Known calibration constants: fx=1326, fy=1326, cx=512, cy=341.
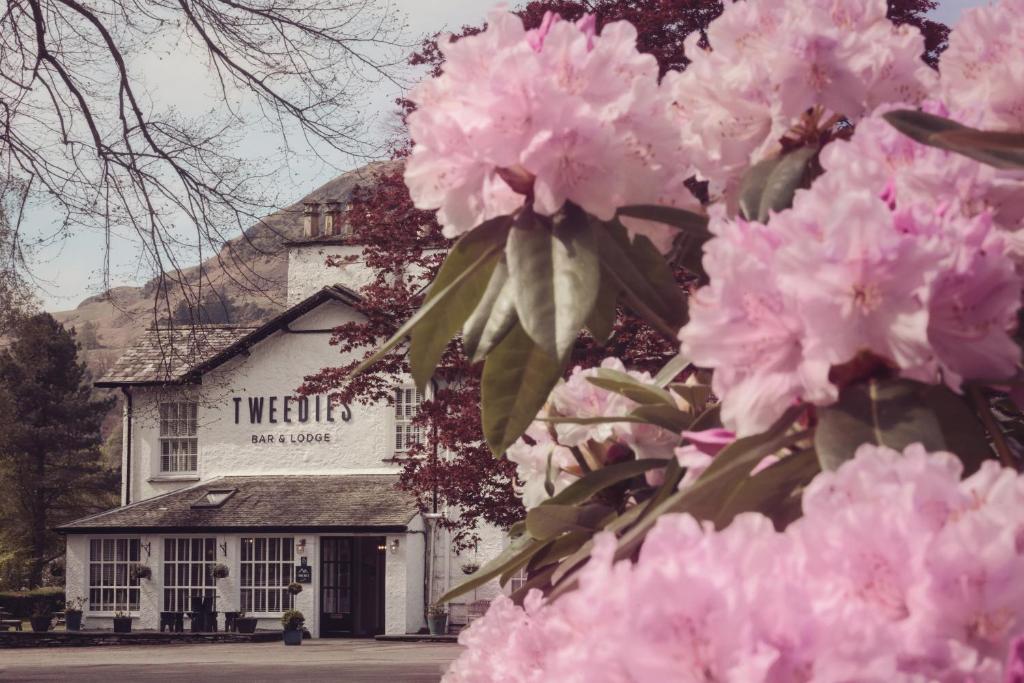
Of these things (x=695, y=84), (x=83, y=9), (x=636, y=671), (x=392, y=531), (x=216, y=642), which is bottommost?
(x=216, y=642)

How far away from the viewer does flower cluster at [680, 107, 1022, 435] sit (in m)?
0.83

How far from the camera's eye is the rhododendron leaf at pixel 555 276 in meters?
1.13

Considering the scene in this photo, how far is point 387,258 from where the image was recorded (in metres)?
13.2

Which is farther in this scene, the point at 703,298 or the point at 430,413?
the point at 430,413

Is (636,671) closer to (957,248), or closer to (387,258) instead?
(957,248)

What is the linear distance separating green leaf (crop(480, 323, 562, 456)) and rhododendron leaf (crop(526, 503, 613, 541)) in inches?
3.5

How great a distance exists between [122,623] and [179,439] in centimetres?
406

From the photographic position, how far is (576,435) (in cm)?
172

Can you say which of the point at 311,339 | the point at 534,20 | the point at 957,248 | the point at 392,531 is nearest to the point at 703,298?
the point at 957,248

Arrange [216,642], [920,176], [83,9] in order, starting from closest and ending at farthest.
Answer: [920,176] < [83,9] < [216,642]

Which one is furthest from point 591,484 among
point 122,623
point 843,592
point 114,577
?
point 114,577

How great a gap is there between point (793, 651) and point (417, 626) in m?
25.4

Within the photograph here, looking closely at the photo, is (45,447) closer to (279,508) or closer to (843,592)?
(279,508)

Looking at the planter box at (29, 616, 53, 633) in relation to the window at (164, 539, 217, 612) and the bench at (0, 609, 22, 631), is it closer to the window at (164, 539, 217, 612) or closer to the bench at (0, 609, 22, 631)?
the bench at (0, 609, 22, 631)
